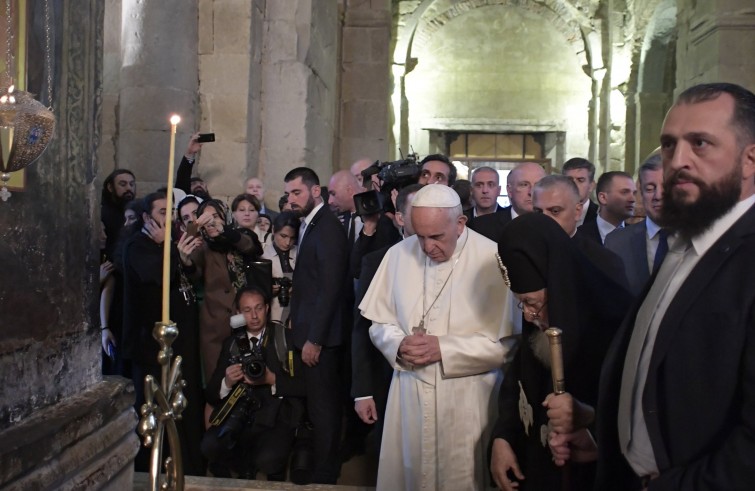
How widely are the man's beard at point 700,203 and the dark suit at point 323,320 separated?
2873mm

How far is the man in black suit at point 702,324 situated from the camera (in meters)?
1.41

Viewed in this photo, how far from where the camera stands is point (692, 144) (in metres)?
1.55

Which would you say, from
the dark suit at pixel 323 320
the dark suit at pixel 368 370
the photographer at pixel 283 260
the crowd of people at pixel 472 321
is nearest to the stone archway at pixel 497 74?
the crowd of people at pixel 472 321

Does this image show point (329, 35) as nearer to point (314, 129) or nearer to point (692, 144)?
point (314, 129)

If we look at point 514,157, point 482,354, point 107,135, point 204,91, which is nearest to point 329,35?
point 204,91

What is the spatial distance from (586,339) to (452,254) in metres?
1.15

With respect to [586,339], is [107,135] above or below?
above

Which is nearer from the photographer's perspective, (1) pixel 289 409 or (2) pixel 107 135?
(1) pixel 289 409

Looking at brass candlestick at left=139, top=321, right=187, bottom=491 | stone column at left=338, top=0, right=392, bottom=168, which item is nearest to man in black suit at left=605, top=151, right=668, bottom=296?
brass candlestick at left=139, top=321, right=187, bottom=491

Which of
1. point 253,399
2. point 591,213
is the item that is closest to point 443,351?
point 253,399

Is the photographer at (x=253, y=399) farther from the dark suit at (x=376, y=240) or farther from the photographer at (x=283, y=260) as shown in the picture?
the dark suit at (x=376, y=240)

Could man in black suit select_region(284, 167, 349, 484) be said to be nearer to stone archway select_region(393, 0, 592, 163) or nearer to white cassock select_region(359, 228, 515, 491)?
white cassock select_region(359, 228, 515, 491)

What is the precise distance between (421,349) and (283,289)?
6.47ft

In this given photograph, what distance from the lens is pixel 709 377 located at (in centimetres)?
145
